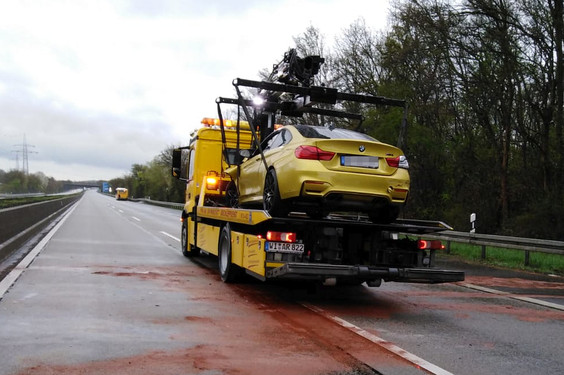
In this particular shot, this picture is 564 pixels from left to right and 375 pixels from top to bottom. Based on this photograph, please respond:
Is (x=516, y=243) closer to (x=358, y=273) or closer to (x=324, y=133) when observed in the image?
(x=324, y=133)

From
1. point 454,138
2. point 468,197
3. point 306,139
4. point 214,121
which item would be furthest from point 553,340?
point 454,138

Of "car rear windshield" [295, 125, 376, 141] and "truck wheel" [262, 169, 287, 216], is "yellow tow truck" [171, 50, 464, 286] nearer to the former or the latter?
"truck wheel" [262, 169, 287, 216]

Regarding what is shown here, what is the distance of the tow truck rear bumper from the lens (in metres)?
6.79

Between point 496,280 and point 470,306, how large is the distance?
3.72 m

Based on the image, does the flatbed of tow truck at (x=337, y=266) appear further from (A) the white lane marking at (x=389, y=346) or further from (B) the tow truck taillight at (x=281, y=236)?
(A) the white lane marking at (x=389, y=346)

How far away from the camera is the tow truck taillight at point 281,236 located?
282 inches

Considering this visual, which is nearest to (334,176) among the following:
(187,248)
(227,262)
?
(227,262)

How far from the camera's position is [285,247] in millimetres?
7184

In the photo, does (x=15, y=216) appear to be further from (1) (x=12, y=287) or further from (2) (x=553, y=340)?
(2) (x=553, y=340)

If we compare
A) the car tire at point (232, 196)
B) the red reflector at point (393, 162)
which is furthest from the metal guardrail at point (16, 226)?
the red reflector at point (393, 162)

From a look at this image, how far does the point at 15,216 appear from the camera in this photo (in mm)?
14578

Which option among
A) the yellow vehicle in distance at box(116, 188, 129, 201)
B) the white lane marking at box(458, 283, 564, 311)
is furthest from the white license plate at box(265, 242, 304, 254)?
the yellow vehicle in distance at box(116, 188, 129, 201)

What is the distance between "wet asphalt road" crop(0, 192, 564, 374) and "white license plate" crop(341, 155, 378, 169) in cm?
199

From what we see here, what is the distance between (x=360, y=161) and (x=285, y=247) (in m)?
1.55
